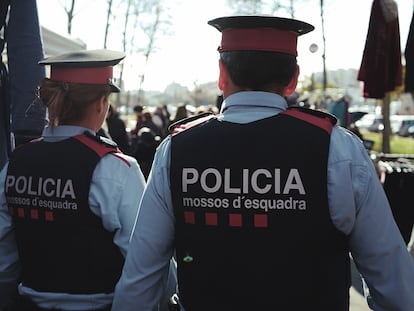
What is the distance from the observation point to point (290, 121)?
181 cm

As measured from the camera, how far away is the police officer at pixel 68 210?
2109mm

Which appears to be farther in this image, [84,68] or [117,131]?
[117,131]

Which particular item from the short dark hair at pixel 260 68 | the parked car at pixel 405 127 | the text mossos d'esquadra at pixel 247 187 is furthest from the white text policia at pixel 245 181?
the parked car at pixel 405 127

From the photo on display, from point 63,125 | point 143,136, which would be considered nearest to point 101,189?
point 63,125

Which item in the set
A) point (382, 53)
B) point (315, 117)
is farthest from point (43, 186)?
point (382, 53)

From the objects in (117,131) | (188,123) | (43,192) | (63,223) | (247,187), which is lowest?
(117,131)

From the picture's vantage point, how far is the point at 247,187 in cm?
178

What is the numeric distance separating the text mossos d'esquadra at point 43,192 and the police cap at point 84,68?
0.42 m

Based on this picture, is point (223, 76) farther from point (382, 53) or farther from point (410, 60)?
point (382, 53)

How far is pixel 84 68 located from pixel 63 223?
24.2 inches

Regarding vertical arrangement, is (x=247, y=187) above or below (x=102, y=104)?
below

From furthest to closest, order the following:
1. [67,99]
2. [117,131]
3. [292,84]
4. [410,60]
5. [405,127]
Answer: [405,127] → [117,131] → [410,60] → [67,99] → [292,84]

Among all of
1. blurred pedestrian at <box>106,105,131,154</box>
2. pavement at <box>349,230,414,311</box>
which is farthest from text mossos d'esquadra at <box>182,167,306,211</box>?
blurred pedestrian at <box>106,105,131,154</box>

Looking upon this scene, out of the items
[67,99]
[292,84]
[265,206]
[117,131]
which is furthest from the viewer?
[117,131]
